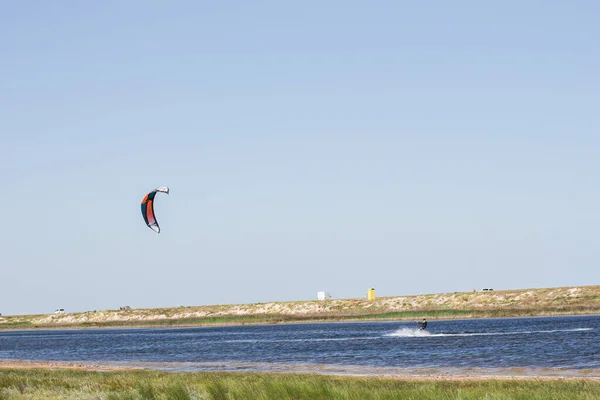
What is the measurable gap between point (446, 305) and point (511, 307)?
12832 mm

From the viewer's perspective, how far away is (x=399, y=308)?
5610 inches

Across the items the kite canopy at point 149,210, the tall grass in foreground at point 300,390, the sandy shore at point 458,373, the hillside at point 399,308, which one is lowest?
the sandy shore at point 458,373

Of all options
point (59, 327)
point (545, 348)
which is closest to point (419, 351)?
point (545, 348)

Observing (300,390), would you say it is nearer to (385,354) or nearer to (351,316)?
(385,354)

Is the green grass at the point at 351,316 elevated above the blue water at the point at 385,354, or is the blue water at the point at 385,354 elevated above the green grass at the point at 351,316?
the green grass at the point at 351,316

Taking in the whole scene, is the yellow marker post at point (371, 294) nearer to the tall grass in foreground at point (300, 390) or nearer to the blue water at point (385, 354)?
the blue water at point (385, 354)

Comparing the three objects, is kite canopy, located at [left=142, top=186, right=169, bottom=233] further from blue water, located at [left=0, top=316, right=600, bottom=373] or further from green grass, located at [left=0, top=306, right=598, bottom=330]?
green grass, located at [left=0, top=306, right=598, bottom=330]

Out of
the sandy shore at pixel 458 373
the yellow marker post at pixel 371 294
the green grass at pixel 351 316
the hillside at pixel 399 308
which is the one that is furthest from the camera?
the yellow marker post at pixel 371 294

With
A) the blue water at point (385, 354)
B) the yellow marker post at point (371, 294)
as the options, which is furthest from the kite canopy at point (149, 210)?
the yellow marker post at point (371, 294)

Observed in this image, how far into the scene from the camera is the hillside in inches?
4707

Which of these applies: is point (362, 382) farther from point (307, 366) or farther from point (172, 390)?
point (307, 366)

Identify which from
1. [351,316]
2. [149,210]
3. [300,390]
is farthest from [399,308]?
[300,390]

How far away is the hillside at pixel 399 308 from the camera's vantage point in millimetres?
119562

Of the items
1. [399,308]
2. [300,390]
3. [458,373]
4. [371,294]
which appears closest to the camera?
[300,390]
